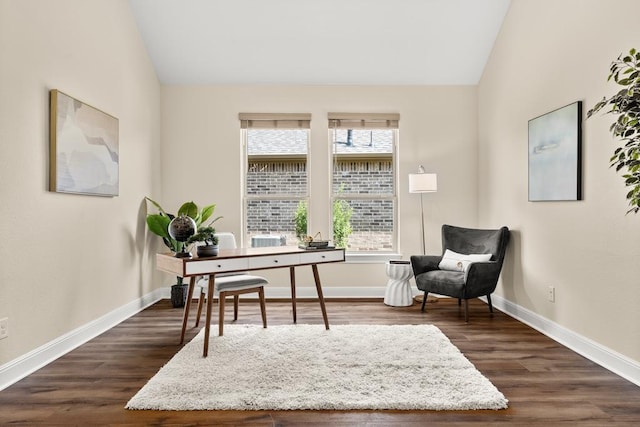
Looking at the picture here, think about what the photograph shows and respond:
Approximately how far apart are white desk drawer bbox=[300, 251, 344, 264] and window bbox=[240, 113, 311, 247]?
153 cm

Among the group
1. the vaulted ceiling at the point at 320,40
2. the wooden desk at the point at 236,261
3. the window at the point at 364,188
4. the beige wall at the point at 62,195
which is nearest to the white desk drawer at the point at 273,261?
the wooden desk at the point at 236,261

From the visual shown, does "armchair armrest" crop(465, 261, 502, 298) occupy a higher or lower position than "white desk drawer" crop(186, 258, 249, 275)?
lower

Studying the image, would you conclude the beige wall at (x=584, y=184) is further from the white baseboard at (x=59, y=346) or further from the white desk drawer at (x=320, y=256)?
the white baseboard at (x=59, y=346)

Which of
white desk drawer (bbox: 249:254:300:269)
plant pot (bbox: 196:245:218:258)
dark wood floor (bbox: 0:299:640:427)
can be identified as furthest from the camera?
white desk drawer (bbox: 249:254:300:269)

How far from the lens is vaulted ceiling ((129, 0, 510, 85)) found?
177 inches

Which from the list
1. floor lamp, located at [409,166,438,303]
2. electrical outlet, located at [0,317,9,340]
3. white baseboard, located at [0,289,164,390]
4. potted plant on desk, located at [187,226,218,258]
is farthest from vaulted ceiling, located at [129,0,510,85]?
electrical outlet, located at [0,317,9,340]

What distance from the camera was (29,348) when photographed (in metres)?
2.91

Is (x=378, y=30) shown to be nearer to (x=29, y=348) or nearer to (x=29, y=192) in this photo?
(x=29, y=192)

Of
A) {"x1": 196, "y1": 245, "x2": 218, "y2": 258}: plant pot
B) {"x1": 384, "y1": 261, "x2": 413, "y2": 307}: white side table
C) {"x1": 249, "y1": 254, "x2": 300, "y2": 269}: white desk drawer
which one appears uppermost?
{"x1": 196, "y1": 245, "x2": 218, "y2": 258}: plant pot

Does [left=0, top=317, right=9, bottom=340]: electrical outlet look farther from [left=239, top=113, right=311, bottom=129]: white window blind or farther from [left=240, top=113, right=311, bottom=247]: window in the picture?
[left=239, top=113, right=311, bottom=129]: white window blind

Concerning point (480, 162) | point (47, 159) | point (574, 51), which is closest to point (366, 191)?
point (480, 162)

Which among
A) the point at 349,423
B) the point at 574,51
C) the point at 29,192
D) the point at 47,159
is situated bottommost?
the point at 349,423

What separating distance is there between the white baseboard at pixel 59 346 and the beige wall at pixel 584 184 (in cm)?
383

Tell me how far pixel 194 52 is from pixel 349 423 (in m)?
4.23
